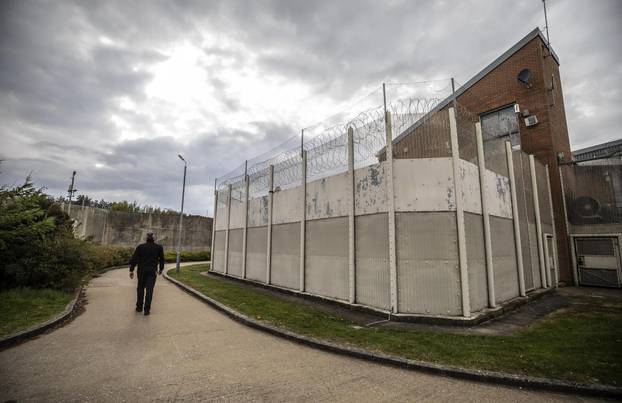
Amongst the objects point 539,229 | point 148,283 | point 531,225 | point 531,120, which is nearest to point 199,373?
point 148,283

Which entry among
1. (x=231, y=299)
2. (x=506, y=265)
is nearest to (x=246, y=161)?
(x=231, y=299)

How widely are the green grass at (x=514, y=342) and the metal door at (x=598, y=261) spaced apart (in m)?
5.90

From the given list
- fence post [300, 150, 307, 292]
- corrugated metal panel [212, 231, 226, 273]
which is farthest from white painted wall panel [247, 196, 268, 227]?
corrugated metal panel [212, 231, 226, 273]

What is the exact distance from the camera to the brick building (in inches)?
558

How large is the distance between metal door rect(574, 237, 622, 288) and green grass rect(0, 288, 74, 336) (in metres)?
19.1

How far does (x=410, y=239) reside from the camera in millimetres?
7641

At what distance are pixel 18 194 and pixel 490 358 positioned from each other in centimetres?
1231

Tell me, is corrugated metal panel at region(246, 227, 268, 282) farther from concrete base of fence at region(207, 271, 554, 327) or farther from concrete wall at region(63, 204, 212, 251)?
concrete wall at region(63, 204, 212, 251)

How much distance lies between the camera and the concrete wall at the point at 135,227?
25.8 m

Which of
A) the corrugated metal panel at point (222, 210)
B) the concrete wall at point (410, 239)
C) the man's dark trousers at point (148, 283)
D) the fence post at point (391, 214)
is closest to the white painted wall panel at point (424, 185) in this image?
the concrete wall at point (410, 239)

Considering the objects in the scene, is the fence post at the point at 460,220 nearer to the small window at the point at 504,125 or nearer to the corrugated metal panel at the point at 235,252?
the small window at the point at 504,125

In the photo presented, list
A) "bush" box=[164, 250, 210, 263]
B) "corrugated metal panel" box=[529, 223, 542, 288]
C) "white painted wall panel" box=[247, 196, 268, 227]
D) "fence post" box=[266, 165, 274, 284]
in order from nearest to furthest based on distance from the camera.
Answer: "corrugated metal panel" box=[529, 223, 542, 288] < "fence post" box=[266, 165, 274, 284] < "white painted wall panel" box=[247, 196, 268, 227] < "bush" box=[164, 250, 210, 263]

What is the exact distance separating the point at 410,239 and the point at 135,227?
28410 millimetres

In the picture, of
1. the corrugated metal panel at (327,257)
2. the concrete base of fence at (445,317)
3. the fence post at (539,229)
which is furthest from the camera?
the fence post at (539,229)
